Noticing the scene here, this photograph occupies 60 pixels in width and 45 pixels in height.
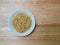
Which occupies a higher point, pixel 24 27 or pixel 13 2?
pixel 13 2

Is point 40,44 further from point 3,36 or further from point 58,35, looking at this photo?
point 3,36

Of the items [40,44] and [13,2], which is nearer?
[40,44]

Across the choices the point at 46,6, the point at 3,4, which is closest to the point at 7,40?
the point at 3,4

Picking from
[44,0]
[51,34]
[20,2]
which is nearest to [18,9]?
[20,2]

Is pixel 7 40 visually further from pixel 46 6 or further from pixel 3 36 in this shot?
pixel 46 6

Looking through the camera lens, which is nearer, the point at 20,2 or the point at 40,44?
the point at 40,44

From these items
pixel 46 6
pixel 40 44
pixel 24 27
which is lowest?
pixel 40 44
